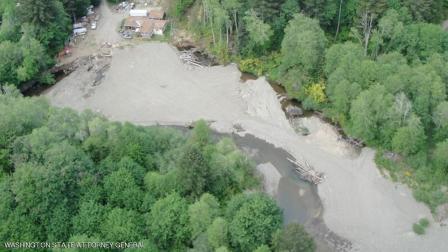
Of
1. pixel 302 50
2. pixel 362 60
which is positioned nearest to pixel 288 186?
pixel 302 50

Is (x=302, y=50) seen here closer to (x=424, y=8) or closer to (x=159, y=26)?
(x=424, y=8)

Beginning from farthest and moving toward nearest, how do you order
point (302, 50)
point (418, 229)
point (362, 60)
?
point (302, 50), point (362, 60), point (418, 229)

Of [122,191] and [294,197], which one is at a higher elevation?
[122,191]

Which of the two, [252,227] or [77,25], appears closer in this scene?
[252,227]

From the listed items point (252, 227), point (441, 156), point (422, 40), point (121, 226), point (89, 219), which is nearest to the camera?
point (121, 226)

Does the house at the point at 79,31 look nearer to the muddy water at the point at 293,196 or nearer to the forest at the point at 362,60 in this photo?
the forest at the point at 362,60

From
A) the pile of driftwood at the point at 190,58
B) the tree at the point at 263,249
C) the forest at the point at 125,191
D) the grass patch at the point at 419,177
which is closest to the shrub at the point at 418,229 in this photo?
the grass patch at the point at 419,177

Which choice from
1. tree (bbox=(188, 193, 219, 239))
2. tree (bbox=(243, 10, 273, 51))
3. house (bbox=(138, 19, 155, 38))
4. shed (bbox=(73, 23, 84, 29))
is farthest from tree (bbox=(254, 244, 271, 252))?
shed (bbox=(73, 23, 84, 29))
